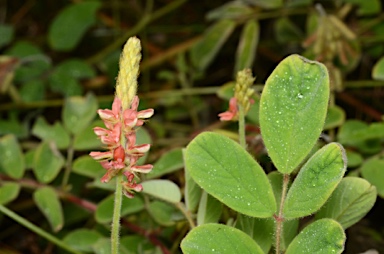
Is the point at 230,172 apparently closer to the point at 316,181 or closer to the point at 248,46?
the point at 316,181

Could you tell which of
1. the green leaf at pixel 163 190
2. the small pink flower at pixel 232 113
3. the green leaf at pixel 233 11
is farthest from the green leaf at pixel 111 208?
the green leaf at pixel 233 11

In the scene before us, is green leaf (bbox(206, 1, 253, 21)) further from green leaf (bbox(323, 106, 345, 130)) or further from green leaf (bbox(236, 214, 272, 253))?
green leaf (bbox(236, 214, 272, 253))

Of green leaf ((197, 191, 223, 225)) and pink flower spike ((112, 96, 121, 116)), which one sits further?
green leaf ((197, 191, 223, 225))

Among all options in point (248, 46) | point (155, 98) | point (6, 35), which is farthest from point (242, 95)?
point (6, 35)

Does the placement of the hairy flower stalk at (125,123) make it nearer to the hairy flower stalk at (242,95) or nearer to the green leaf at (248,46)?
the hairy flower stalk at (242,95)

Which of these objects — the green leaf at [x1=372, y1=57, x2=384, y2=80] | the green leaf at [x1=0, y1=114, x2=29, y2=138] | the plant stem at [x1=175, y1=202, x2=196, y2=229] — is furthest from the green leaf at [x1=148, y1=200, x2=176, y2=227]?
the green leaf at [x1=0, y1=114, x2=29, y2=138]

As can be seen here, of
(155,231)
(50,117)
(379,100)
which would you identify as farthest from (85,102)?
(379,100)

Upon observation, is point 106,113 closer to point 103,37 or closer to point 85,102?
point 85,102
